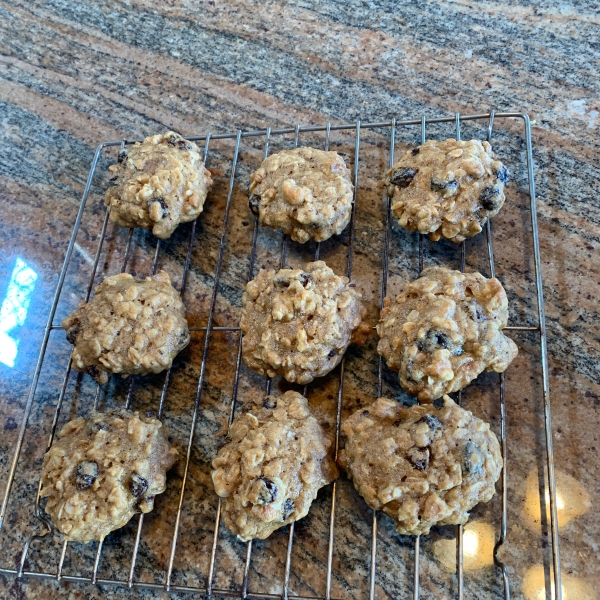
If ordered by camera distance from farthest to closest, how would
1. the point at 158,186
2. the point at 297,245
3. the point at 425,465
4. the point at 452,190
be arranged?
the point at 297,245 → the point at 158,186 → the point at 452,190 → the point at 425,465

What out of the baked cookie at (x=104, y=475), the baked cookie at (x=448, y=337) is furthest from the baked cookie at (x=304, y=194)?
the baked cookie at (x=104, y=475)

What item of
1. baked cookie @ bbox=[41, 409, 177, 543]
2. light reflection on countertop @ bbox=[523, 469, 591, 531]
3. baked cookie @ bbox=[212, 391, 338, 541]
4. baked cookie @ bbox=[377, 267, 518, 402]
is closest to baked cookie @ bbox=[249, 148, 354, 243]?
baked cookie @ bbox=[377, 267, 518, 402]

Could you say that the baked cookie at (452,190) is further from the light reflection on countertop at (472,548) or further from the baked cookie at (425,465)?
the light reflection on countertop at (472,548)

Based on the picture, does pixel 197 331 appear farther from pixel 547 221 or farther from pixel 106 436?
pixel 547 221

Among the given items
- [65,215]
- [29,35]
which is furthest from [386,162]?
[29,35]

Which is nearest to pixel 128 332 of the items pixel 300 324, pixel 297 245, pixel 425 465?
pixel 300 324

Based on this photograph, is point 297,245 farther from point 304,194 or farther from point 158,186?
point 158,186
